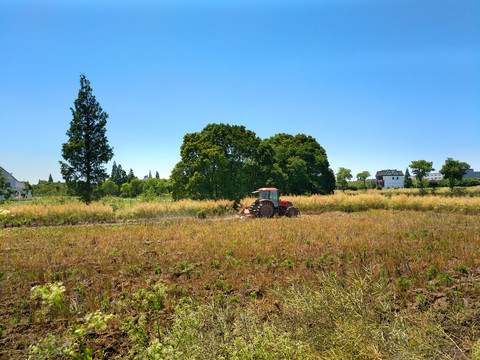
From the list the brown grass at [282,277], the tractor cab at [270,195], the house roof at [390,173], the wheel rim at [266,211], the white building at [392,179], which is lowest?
the brown grass at [282,277]

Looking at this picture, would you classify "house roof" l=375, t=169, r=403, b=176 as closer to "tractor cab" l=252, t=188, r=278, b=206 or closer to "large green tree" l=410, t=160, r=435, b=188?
"large green tree" l=410, t=160, r=435, b=188

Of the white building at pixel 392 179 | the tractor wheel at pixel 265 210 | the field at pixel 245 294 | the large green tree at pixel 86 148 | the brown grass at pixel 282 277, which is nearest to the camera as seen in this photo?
the field at pixel 245 294

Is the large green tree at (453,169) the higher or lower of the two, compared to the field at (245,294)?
higher

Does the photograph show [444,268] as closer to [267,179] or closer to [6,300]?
[6,300]

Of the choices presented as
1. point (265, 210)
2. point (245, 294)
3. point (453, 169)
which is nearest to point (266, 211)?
point (265, 210)

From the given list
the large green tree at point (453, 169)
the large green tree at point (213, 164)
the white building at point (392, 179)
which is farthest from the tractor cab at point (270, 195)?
the white building at point (392, 179)

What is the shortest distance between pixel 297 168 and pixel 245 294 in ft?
93.7

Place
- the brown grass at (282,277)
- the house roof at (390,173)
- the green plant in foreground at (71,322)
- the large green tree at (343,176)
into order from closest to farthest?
the green plant in foreground at (71,322) → the brown grass at (282,277) → the large green tree at (343,176) → the house roof at (390,173)

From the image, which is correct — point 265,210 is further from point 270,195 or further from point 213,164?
point 213,164

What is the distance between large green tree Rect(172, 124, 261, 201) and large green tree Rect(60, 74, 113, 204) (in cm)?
676

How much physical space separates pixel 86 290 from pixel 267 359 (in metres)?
4.53

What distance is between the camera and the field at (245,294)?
250 centimetres

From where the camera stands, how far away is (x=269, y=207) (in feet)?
49.9

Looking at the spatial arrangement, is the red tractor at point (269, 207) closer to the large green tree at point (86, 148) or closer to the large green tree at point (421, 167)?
the large green tree at point (86, 148)
